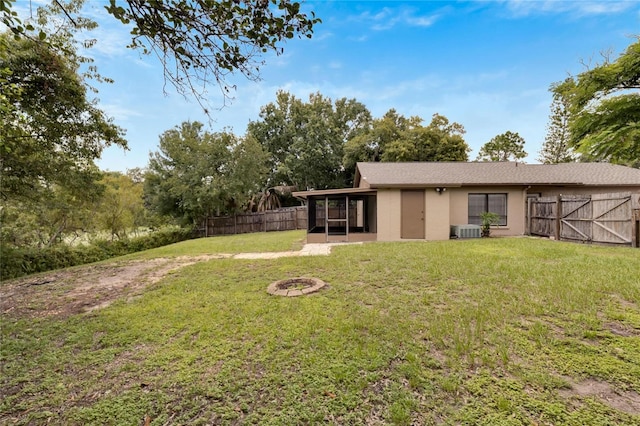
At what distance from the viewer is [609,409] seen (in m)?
2.09

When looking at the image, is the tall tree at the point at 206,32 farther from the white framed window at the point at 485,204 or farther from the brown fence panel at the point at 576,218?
the white framed window at the point at 485,204

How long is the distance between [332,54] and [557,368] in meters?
11.2

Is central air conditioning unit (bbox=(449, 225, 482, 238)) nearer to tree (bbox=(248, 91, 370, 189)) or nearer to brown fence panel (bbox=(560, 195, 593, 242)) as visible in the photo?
brown fence panel (bbox=(560, 195, 593, 242))

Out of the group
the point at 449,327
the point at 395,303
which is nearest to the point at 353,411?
the point at 449,327

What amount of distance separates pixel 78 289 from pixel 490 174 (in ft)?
50.5

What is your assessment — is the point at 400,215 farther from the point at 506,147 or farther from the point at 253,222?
the point at 506,147

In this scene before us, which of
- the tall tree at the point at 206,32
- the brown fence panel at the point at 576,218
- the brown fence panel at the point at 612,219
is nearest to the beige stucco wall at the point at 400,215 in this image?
the brown fence panel at the point at 576,218

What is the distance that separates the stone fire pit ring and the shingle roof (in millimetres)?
6555

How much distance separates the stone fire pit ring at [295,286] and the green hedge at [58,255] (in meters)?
10.3

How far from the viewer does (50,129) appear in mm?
7465

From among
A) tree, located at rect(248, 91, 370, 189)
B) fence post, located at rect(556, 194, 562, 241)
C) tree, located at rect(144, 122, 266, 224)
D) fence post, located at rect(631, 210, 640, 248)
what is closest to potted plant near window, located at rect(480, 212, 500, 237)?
fence post, located at rect(556, 194, 562, 241)

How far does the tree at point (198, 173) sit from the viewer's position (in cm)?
1925

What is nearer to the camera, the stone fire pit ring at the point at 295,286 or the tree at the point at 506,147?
the stone fire pit ring at the point at 295,286

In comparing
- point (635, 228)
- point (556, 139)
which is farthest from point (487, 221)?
point (556, 139)
